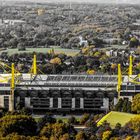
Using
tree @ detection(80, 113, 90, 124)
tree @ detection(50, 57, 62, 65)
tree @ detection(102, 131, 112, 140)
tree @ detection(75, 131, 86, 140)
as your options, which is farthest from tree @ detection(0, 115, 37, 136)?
tree @ detection(50, 57, 62, 65)

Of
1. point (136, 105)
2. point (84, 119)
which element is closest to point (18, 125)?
point (84, 119)

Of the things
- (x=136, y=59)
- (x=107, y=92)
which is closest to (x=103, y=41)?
(x=136, y=59)

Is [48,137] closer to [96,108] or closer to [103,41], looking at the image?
[96,108]

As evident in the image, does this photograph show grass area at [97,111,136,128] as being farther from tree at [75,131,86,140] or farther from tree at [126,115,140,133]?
tree at [75,131,86,140]

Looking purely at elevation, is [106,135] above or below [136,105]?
Result: above

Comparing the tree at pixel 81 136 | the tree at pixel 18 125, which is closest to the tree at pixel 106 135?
the tree at pixel 81 136

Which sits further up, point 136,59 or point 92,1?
point 136,59

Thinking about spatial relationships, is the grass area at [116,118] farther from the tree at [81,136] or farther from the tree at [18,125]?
the tree at [18,125]

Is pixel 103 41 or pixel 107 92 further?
pixel 103 41

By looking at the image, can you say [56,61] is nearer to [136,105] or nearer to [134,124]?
[136,105]
